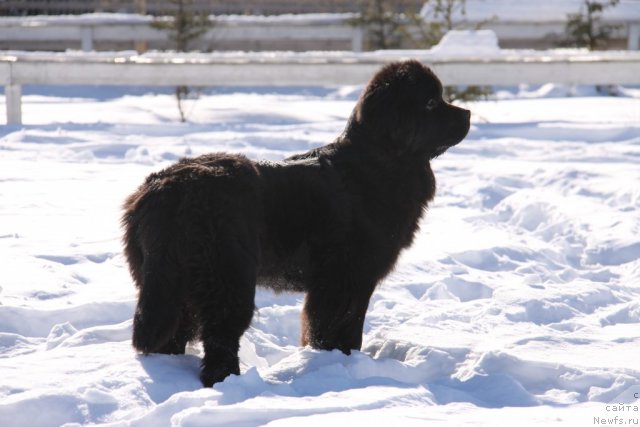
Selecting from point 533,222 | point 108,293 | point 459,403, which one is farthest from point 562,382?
point 533,222

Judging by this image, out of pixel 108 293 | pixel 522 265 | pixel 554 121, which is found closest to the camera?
pixel 108 293

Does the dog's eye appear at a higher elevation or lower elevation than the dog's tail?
higher

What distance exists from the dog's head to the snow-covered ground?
3.17ft

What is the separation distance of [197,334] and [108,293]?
47.7 inches

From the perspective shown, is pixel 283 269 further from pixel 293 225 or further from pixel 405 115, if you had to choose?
pixel 405 115

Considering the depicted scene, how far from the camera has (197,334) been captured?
4.27 meters

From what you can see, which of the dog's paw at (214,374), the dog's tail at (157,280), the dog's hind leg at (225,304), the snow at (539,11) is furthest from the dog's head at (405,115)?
the snow at (539,11)

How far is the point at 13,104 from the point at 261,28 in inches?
348

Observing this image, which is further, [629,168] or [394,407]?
[629,168]

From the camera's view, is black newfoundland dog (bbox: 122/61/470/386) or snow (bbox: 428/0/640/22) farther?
snow (bbox: 428/0/640/22)

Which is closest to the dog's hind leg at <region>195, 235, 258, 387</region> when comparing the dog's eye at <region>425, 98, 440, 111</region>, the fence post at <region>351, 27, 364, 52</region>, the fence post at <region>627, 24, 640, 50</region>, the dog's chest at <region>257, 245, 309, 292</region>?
the dog's chest at <region>257, 245, 309, 292</region>

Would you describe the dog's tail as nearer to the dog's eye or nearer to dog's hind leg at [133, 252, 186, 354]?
dog's hind leg at [133, 252, 186, 354]

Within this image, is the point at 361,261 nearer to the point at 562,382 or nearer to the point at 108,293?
the point at 562,382

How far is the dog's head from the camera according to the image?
4859 mm
